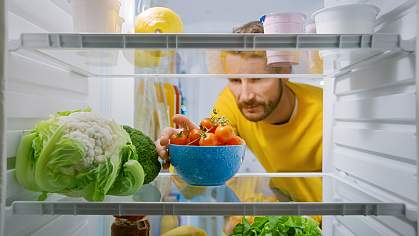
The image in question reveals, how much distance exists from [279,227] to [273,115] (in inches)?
23.3

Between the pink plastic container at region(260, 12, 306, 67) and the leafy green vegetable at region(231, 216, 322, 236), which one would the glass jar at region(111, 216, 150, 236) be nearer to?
the leafy green vegetable at region(231, 216, 322, 236)

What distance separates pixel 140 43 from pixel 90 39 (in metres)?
0.12

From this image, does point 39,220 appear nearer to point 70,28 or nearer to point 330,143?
point 70,28

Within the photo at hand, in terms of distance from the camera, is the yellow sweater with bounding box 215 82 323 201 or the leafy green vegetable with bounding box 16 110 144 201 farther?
the yellow sweater with bounding box 215 82 323 201

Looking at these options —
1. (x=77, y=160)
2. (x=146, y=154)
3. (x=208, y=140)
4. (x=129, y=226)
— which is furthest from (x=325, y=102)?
(x=77, y=160)

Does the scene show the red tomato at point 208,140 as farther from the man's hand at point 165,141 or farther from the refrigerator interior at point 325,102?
the refrigerator interior at point 325,102

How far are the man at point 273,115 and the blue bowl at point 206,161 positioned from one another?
0.58m

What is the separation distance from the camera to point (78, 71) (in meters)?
1.30

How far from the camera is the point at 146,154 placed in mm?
1070

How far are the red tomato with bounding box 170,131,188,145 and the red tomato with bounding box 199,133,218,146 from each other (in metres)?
0.05

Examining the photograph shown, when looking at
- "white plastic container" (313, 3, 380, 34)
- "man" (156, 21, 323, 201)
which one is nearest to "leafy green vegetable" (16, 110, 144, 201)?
"white plastic container" (313, 3, 380, 34)

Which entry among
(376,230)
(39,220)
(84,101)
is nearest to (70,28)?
(84,101)

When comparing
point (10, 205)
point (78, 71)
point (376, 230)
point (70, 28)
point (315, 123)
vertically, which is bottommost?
point (376, 230)

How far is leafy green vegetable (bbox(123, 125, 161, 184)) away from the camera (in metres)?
1.07
